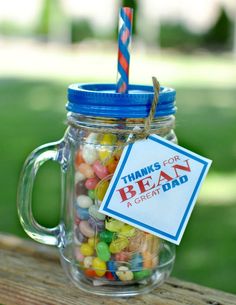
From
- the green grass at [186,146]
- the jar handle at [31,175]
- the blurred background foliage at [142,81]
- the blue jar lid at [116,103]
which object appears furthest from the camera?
the blurred background foliage at [142,81]

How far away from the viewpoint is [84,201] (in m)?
0.91

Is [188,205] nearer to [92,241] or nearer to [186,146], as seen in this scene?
[92,241]

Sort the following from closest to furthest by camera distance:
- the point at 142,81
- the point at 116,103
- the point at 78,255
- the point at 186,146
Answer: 1. the point at 116,103
2. the point at 78,255
3. the point at 186,146
4. the point at 142,81

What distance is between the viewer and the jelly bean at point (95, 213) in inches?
35.0

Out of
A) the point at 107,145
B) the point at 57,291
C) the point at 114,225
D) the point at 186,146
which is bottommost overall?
the point at 186,146

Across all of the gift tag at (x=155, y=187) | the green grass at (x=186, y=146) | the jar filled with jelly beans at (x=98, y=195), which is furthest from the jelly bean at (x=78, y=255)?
the green grass at (x=186, y=146)

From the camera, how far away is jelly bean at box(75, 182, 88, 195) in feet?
3.00

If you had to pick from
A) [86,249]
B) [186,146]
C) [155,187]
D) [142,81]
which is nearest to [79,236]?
[86,249]

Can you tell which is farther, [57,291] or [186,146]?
[186,146]

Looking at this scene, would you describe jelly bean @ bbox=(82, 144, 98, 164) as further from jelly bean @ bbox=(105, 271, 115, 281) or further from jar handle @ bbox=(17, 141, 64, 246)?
jelly bean @ bbox=(105, 271, 115, 281)

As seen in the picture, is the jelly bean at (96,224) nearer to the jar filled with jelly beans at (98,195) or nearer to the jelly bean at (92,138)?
the jar filled with jelly beans at (98,195)

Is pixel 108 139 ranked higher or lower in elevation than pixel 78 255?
higher

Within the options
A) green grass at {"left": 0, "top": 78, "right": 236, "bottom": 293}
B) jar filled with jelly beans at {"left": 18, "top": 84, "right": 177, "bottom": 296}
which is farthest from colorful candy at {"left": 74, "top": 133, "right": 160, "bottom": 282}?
green grass at {"left": 0, "top": 78, "right": 236, "bottom": 293}

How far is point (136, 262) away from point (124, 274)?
0.08ft
